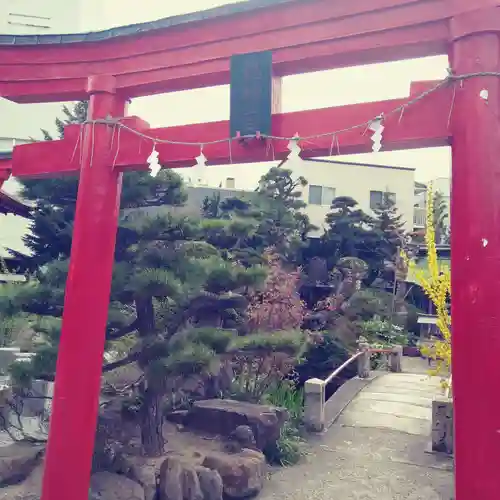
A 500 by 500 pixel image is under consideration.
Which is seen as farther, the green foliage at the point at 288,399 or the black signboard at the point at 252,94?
the green foliage at the point at 288,399

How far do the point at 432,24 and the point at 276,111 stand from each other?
130 centimetres

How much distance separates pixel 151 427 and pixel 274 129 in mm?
4162

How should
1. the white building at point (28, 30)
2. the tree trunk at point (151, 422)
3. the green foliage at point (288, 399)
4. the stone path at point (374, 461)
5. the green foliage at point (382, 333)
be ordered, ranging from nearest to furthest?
the tree trunk at point (151, 422), the stone path at point (374, 461), the green foliage at point (288, 399), the green foliage at point (382, 333), the white building at point (28, 30)

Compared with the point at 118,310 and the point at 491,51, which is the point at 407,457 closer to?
the point at 118,310

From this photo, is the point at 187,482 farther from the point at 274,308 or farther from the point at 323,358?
the point at 323,358

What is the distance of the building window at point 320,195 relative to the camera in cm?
2589

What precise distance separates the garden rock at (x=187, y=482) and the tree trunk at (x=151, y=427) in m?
0.49

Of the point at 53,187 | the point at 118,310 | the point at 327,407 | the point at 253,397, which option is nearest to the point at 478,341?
the point at 118,310

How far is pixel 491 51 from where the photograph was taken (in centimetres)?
337

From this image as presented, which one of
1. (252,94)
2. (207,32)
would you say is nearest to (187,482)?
(252,94)

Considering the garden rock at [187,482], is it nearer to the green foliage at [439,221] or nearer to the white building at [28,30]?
the white building at [28,30]

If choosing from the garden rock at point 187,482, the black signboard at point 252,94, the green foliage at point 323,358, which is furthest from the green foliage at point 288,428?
the black signboard at point 252,94

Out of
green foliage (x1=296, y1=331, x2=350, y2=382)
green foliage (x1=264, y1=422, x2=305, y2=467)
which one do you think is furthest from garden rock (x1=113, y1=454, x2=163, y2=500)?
green foliage (x1=296, y1=331, x2=350, y2=382)

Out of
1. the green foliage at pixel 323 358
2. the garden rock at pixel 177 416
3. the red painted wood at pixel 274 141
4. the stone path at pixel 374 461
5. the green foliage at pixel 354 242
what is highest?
the green foliage at pixel 354 242
